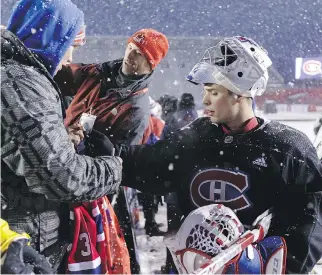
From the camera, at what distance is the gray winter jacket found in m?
1.44

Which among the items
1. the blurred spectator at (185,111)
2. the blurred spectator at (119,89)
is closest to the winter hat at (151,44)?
the blurred spectator at (119,89)

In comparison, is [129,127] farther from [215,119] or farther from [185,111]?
[185,111]

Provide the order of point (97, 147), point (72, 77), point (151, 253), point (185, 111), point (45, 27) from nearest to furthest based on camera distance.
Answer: point (45, 27)
point (97, 147)
point (72, 77)
point (151, 253)
point (185, 111)

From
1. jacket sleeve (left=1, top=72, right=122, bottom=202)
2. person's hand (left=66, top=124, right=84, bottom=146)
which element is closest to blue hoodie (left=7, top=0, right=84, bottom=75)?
jacket sleeve (left=1, top=72, right=122, bottom=202)

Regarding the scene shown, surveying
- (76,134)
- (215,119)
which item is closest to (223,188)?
(215,119)

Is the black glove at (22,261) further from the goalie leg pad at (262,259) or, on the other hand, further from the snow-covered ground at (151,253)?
the snow-covered ground at (151,253)

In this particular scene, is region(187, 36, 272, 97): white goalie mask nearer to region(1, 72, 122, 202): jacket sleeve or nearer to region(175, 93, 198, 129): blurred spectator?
region(1, 72, 122, 202): jacket sleeve

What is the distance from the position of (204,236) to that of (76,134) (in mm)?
624

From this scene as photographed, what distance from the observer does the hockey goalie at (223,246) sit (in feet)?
6.03

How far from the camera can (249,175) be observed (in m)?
2.16

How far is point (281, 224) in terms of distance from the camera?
7.11ft

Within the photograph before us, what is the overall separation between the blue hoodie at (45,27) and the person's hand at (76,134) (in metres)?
0.30

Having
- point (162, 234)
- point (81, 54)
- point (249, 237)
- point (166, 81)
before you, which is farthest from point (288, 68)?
point (249, 237)

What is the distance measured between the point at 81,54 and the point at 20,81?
25947 millimetres
